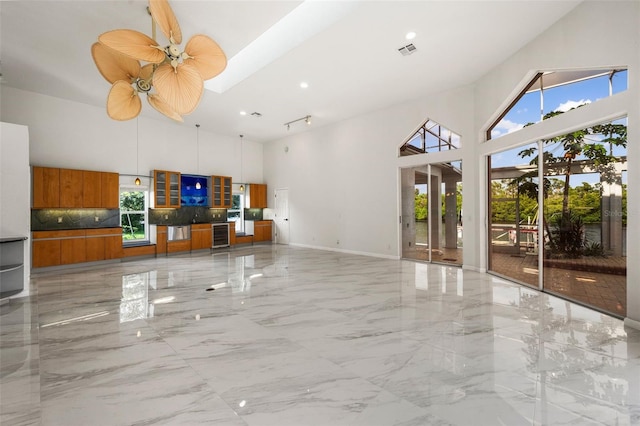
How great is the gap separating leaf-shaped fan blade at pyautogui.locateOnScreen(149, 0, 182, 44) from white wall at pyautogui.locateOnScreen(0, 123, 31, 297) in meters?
3.63

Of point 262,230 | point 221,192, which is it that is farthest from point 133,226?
point 262,230

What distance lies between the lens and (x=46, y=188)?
6582 mm

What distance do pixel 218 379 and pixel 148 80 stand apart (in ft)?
11.8

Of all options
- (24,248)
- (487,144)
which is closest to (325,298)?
(487,144)

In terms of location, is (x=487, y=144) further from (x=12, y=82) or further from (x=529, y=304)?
(x=12, y=82)

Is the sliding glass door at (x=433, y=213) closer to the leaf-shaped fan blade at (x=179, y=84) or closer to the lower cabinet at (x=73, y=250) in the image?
the leaf-shaped fan blade at (x=179, y=84)

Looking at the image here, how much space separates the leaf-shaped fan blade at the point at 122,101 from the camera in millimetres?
3677

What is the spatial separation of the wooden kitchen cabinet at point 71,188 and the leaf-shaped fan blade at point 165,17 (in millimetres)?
5576

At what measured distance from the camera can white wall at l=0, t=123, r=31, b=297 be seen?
185 inches

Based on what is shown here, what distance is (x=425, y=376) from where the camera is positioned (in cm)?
237

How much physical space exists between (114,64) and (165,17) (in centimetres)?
114

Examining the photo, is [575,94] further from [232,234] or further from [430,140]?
[232,234]

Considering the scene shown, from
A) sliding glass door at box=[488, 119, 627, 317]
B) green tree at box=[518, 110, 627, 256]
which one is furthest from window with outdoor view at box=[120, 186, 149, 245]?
green tree at box=[518, 110, 627, 256]

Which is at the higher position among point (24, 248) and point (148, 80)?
point (148, 80)
